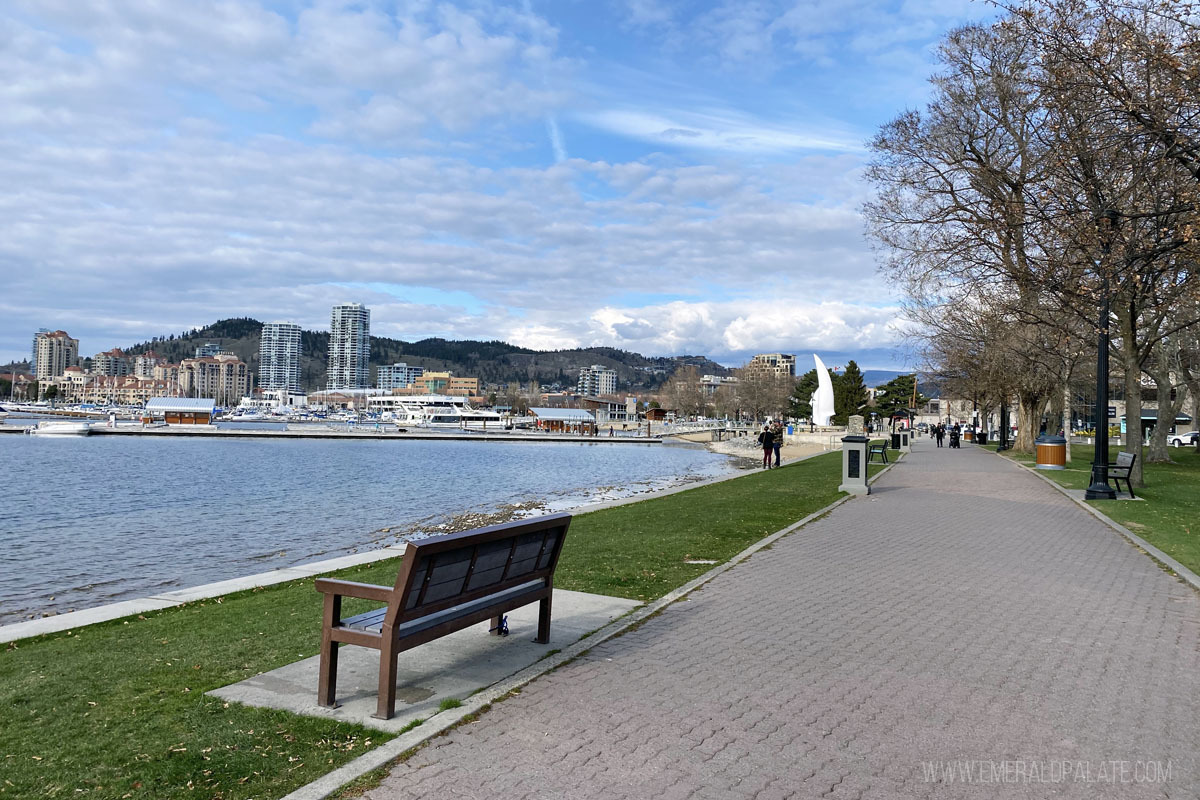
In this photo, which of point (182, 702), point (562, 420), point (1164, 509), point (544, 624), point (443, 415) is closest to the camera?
point (182, 702)

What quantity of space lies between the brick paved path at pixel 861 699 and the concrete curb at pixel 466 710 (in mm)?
115

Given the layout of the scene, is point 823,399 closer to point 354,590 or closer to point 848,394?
point 848,394

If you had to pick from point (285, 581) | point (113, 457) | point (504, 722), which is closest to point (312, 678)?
point (504, 722)

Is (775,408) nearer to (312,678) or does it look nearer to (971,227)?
(971,227)

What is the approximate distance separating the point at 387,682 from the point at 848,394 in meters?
101

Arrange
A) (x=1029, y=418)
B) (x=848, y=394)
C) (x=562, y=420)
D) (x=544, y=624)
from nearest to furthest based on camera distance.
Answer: (x=544, y=624) → (x=1029, y=418) → (x=848, y=394) → (x=562, y=420)

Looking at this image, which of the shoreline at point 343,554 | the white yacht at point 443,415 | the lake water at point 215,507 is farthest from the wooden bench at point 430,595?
the white yacht at point 443,415

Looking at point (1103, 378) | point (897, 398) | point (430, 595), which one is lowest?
point (430, 595)

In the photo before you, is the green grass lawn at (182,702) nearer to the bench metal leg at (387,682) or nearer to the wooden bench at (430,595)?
the bench metal leg at (387,682)

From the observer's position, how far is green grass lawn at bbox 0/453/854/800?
13.5 ft

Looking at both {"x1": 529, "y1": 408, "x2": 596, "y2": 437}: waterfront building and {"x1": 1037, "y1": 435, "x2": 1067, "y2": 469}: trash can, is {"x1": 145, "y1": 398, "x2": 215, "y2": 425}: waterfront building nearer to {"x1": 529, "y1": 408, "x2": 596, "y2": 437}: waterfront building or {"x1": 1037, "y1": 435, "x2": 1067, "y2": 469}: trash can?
{"x1": 529, "y1": 408, "x2": 596, "y2": 437}: waterfront building

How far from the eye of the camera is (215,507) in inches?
974

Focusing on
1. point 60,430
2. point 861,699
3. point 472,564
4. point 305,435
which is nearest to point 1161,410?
point 861,699

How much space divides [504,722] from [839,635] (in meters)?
3.30
